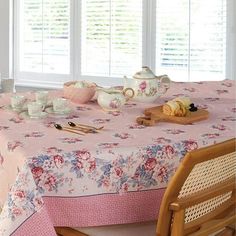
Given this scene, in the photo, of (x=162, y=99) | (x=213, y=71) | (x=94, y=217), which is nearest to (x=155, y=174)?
(x=94, y=217)

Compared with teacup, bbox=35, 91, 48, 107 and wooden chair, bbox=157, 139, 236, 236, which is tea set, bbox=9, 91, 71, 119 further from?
wooden chair, bbox=157, 139, 236, 236

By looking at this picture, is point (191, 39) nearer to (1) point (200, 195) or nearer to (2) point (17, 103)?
(2) point (17, 103)

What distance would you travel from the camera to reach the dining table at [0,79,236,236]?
1.25 metres

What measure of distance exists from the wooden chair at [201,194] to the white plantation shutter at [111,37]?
2.69 metres

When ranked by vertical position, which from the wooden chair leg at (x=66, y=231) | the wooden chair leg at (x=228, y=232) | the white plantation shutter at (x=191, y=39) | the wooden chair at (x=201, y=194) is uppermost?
the white plantation shutter at (x=191, y=39)

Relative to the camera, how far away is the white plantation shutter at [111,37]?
13.1ft

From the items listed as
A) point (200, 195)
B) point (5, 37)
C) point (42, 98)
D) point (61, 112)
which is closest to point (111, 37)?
point (5, 37)

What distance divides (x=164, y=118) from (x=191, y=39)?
2171mm

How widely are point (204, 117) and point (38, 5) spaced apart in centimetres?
286

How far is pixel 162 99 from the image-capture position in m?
2.15

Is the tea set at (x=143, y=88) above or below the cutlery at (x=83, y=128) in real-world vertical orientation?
above

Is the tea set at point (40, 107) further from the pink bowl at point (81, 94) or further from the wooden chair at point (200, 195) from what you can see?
the wooden chair at point (200, 195)

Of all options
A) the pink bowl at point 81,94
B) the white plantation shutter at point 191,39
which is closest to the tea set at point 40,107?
the pink bowl at point 81,94

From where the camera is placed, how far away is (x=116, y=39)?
4059mm
